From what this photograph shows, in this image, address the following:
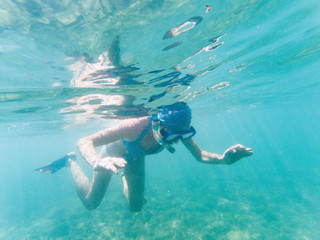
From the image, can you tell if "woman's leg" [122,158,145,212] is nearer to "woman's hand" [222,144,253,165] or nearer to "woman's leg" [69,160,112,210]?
"woman's leg" [69,160,112,210]

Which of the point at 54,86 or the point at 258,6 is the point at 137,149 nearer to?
the point at 54,86

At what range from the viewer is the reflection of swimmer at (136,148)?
439 centimetres

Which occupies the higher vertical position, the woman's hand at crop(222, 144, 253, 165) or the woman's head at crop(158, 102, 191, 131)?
the woman's head at crop(158, 102, 191, 131)

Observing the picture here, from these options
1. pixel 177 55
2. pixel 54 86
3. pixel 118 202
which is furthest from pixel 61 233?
pixel 177 55

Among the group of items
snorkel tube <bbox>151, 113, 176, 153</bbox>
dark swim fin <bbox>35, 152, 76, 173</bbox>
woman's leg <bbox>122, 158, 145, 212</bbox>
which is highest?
dark swim fin <bbox>35, 152, 76, 173</bbox>

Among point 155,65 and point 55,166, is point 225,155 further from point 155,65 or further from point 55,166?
point 55,166

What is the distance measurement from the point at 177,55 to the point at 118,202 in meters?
15.5

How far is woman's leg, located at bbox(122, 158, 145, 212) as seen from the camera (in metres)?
7.43

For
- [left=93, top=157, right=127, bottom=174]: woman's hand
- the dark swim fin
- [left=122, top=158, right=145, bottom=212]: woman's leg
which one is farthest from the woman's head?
the dark swim fin

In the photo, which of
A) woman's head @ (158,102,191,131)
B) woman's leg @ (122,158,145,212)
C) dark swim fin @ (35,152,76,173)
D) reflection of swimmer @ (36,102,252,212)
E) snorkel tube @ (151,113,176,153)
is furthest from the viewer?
dark swim fin @ (35,152,76,173)

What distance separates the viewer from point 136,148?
6582 mm

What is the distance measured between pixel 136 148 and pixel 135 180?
1.87 metres

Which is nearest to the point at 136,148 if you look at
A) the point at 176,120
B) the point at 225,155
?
the point at 176,120

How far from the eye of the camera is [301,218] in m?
13.0
